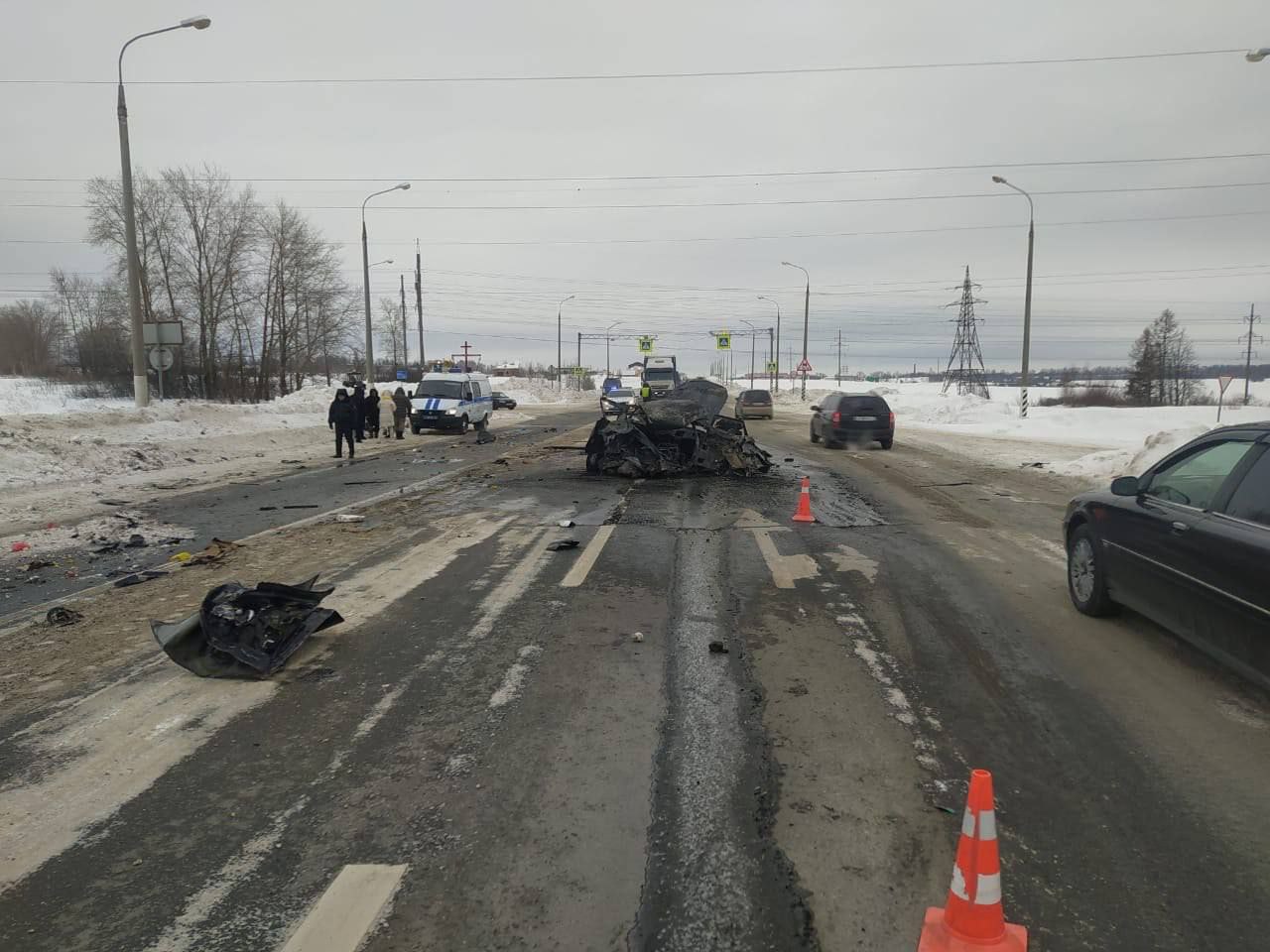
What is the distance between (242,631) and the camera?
16.2 feet

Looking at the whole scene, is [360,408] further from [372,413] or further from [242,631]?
[242,631]

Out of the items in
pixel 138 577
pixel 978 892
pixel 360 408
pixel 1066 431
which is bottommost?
pixel 138 577

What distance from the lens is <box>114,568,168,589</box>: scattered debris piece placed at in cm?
713

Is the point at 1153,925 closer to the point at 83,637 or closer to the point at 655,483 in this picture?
the point at 83,637

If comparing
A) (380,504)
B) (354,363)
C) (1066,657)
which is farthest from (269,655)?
(354,363)

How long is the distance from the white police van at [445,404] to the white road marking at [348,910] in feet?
81.5

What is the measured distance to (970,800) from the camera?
234cm

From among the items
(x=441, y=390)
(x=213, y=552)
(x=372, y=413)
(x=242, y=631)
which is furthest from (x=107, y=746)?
(x=441, y=390)

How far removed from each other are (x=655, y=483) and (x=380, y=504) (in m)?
4.71

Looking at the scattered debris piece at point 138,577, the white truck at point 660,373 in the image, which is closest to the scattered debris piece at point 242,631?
the scattered debris piece at point 138,577

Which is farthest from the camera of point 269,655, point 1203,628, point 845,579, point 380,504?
point 380,504

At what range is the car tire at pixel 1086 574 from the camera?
5758 mm

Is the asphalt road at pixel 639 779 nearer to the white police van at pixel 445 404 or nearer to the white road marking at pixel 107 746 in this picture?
the white road marking at pixel 107 746

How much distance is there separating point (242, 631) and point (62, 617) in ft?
7.05
